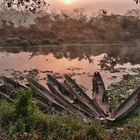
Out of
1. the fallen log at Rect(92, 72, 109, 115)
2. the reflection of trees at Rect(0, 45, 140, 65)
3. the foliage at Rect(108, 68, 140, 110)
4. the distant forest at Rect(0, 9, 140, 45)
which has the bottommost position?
the distant forest at Rect(0, 9, 140, 45)

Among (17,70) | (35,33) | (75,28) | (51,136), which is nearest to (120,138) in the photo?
(51,136)

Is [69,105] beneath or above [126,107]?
above

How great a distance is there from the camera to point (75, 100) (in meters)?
16.6

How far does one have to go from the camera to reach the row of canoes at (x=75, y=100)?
14758mm

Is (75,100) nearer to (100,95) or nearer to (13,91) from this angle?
(100,95)

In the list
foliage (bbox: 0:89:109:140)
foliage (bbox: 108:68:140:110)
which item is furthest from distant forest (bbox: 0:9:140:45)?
foliage (bbox: 0:89:109:140)

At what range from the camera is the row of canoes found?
14.8m

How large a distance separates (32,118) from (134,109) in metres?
5.01

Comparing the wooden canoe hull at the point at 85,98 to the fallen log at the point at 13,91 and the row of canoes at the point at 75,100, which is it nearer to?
the row of canoes at the point at 75,100

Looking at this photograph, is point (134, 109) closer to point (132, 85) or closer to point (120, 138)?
point (120, 138)

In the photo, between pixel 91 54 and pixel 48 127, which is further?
pixel 91 54

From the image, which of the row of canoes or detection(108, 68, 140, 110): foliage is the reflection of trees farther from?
the row of canoes

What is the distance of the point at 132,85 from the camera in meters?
22.7

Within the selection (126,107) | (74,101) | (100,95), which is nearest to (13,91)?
(74,101)
